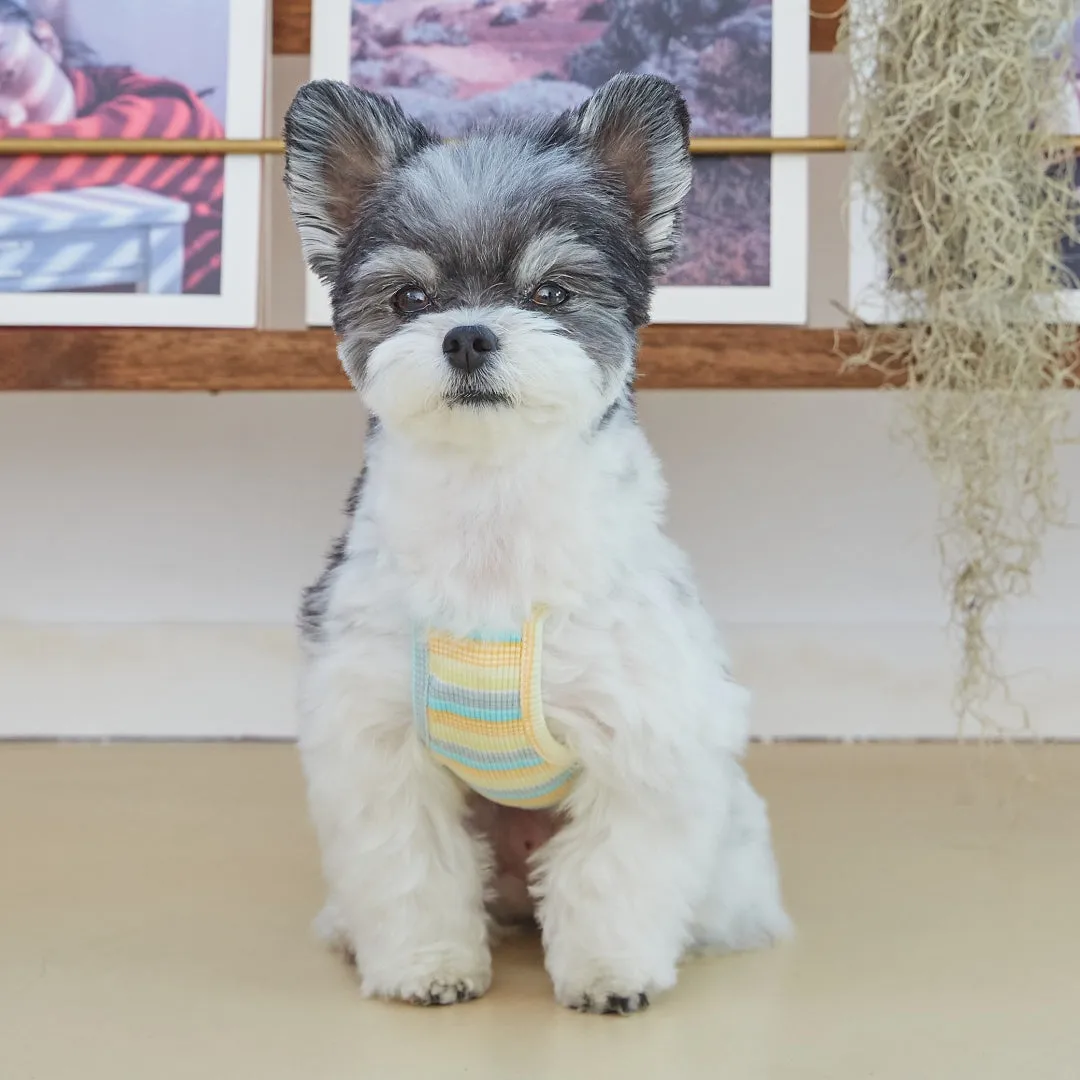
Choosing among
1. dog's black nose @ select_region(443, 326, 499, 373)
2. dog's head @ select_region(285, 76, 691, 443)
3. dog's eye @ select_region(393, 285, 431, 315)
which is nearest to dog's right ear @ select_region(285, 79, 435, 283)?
dog's head @ select_region(285, 76, 691, 443)

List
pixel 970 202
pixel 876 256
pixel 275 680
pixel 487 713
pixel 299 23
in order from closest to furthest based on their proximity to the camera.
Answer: pixel 487 713 → pixel 970 202 → pixel 876 256 → pixel 299 23 → pixel 275 680

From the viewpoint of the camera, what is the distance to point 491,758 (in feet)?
4.78

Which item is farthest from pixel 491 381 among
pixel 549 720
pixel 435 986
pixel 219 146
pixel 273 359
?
pixel 219 146

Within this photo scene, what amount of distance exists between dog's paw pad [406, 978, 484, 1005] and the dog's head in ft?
1.80

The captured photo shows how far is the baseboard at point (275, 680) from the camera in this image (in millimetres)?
2830

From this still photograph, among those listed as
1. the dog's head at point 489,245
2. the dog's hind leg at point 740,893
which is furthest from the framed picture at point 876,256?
the dog's hind leg at point 740,893

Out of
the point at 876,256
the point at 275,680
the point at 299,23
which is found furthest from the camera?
the point at 275,680

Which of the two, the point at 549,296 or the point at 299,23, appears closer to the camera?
the point at 549,296

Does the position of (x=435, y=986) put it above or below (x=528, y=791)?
below

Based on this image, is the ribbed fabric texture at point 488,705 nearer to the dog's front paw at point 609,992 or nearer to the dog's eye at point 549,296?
the dog's front paw at point 609,992

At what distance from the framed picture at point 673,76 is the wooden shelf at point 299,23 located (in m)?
0.07

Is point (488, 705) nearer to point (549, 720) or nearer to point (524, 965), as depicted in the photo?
point (549, 720)

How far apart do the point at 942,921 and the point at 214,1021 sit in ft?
2.82

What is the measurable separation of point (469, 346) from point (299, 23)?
124 cm
